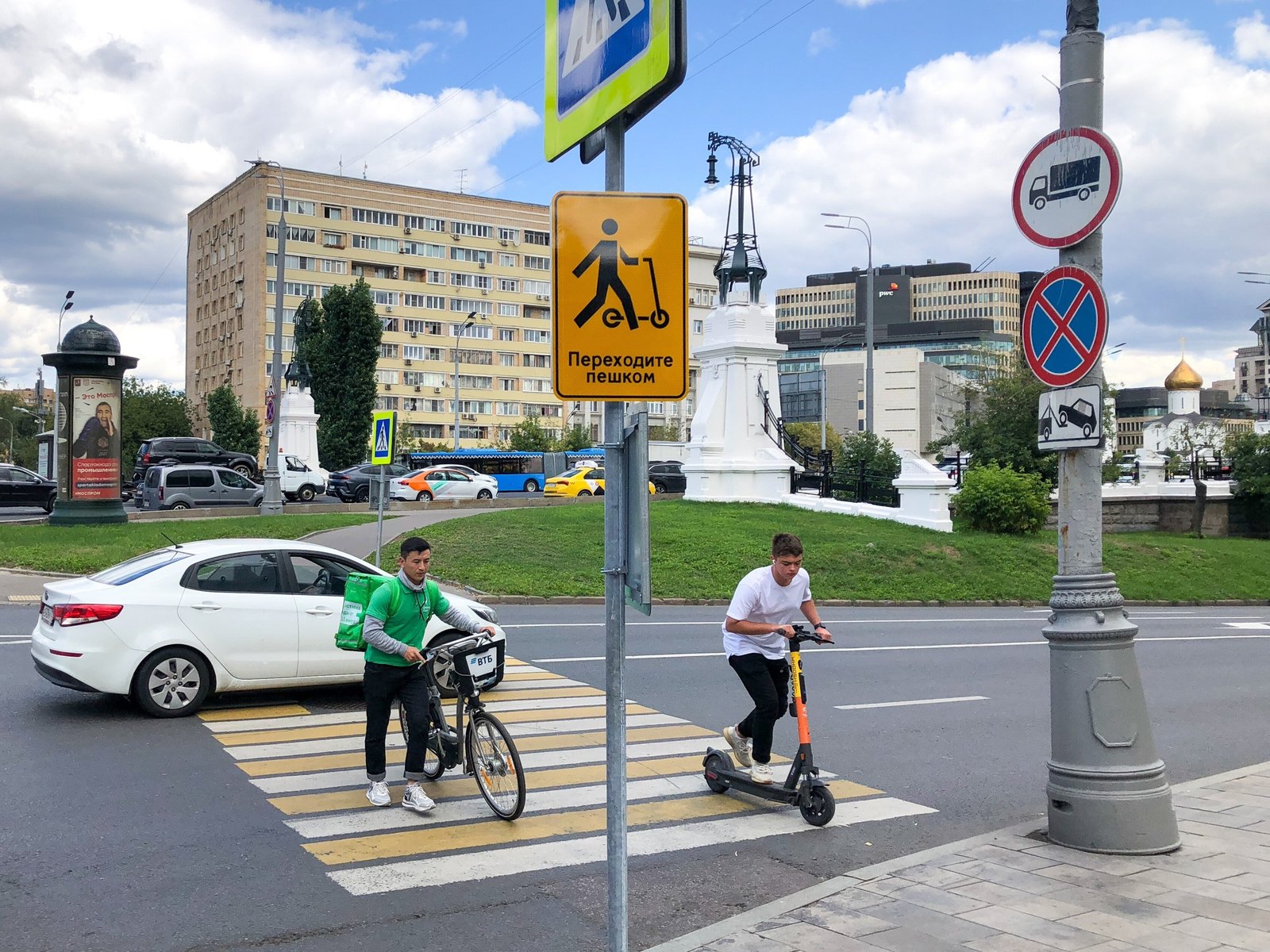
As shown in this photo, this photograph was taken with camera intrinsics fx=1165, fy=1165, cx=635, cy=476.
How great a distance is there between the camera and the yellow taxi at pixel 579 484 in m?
48.3

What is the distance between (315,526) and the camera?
28.8 m

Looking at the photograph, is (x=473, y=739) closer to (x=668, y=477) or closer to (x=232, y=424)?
(x=668, y=477)

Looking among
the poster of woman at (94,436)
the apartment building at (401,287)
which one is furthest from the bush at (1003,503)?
Answer: the apartment building at (401,287)

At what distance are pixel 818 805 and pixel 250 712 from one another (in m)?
5.57

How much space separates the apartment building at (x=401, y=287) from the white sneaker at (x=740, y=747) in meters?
89.2

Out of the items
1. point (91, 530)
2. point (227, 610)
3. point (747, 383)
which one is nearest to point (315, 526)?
point (91, 530)

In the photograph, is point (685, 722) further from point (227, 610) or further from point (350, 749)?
point (227, 610)

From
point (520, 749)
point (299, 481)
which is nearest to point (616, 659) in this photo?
point (520, 749)

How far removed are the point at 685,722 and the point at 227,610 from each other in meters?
4.17

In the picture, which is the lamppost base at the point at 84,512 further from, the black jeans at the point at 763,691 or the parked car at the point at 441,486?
the black jeans at the point at 763,691

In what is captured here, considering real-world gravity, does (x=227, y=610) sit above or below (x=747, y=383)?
below

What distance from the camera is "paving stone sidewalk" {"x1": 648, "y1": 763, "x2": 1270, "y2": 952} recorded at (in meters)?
5.00

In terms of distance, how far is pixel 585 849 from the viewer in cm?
677

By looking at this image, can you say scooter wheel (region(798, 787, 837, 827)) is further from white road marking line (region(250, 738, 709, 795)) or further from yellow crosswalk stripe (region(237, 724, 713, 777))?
yellow crosswalk stripe (region(237, 724, 713, 777))
